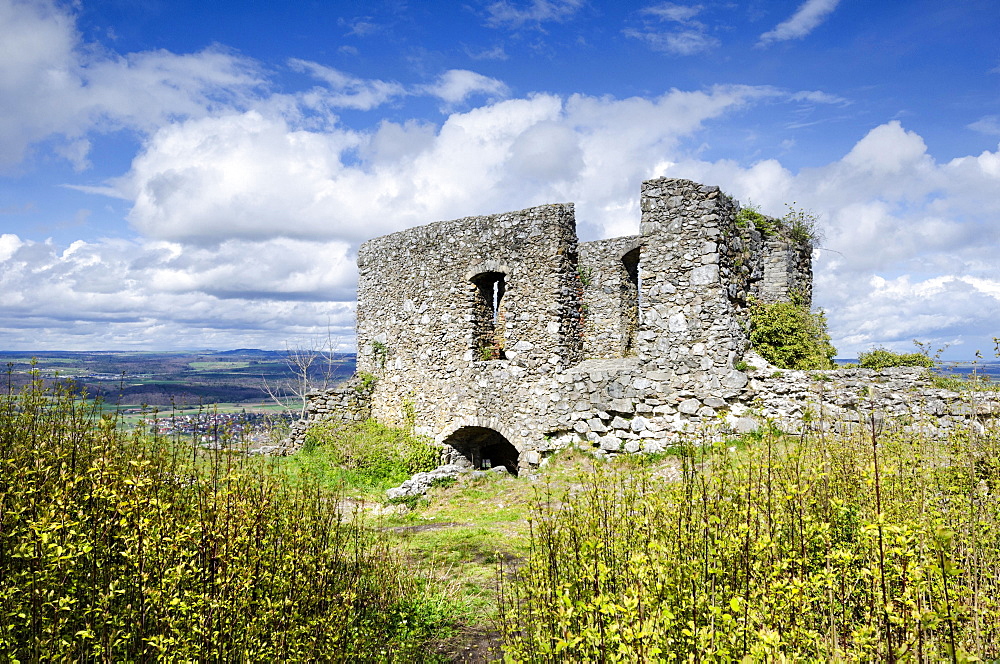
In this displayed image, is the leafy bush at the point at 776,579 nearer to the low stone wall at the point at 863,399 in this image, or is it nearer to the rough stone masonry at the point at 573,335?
the rough stone masonry at the point at 573,335

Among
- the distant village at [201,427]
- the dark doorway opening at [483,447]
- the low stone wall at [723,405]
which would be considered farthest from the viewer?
the dark doorway opening at [483,447]

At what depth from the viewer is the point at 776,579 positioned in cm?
283

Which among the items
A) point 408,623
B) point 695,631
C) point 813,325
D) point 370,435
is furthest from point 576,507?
point 370,435

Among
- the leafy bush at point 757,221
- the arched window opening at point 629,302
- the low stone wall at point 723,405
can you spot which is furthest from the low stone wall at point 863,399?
the arched window opening at point 629,302

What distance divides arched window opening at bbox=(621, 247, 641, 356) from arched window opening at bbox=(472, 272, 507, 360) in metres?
4.24

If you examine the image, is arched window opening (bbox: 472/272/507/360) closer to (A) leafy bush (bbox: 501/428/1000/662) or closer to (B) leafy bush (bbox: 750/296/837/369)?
(B) leafy bush (bbox: 750/296/837/369)

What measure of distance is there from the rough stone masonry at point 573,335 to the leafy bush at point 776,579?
8.99ft

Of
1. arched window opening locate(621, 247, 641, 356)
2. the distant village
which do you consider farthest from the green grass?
arched window opening locate(621, 247, 641, 356)

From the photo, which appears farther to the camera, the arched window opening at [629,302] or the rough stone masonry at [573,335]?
the arched window opening at [629,302]

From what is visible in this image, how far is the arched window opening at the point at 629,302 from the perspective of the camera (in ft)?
51.2

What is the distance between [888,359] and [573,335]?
17.8 ft

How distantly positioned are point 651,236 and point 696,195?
0.98m

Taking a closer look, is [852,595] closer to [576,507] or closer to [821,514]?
[821,514]

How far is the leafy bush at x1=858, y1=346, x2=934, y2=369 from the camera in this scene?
8.97 metres
